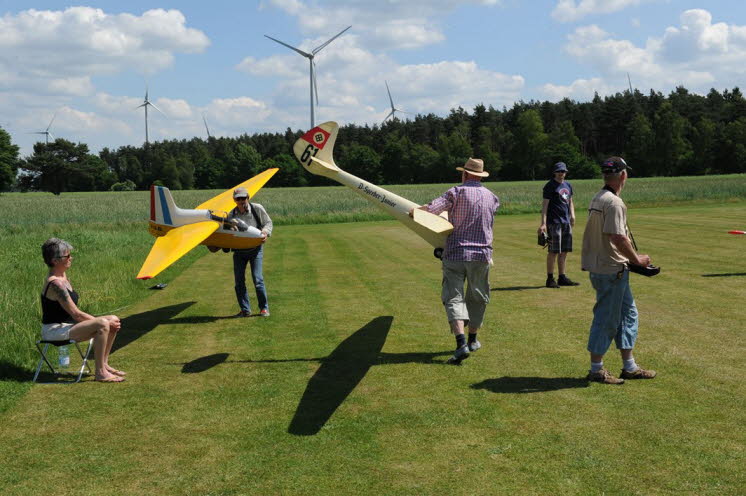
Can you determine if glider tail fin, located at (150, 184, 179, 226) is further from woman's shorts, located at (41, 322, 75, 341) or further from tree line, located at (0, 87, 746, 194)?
tree line, located at (0, 87, 746, 194)

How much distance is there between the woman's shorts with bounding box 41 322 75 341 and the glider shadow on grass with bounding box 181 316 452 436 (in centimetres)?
126

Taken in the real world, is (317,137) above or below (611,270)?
above

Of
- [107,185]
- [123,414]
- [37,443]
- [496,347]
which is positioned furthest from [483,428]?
[107,185]

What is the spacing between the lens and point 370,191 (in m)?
7.23

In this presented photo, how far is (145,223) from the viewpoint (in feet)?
102

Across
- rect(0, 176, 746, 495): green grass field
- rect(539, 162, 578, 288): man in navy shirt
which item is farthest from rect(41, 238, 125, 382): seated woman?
rect(539, 162, 578, 288): man in navy shirt

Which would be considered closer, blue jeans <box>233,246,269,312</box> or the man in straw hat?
the man in straw hat

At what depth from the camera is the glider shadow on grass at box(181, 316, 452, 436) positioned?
5090 mm

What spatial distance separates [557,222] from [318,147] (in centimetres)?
515

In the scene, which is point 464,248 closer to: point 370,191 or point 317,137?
point 370,191

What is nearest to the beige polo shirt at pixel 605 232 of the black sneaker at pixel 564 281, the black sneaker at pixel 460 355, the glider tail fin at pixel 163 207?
the black sneaker at pixel 460 355

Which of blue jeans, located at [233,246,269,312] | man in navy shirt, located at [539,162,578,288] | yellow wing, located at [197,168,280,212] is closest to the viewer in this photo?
blue jeans, located at [233,246,269,312]

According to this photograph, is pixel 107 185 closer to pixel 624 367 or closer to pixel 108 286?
pixel 108 286

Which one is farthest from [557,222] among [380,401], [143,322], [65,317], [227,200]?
[65,317]
